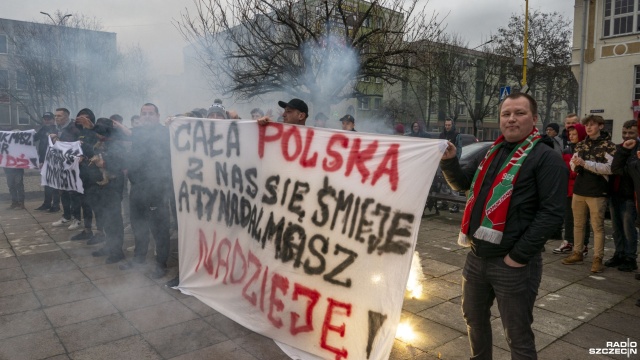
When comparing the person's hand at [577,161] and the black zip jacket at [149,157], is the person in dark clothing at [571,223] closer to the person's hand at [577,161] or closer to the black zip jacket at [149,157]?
the person's hand at [577,161]

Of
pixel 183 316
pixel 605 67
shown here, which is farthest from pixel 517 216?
pixel 605 67

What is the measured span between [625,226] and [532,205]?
3598mm

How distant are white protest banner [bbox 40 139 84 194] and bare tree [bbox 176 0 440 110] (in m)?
4.17

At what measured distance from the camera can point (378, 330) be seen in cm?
260

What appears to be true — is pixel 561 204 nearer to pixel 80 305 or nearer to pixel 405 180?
pixel 405 180

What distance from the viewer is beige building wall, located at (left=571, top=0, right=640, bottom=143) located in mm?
20328

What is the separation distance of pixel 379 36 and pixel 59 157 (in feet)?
22.2

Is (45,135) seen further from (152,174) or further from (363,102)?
(363,102)

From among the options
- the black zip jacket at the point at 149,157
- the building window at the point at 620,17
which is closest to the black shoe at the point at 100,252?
the black zip jacket at the point at 149,157

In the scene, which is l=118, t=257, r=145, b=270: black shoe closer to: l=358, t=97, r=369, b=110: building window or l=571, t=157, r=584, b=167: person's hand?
l=571, t=157, r=584, b=167: person's hand

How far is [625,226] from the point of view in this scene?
4.89 m

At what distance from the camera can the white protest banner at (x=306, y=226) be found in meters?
2.60

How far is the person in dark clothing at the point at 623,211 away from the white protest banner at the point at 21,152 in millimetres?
9565

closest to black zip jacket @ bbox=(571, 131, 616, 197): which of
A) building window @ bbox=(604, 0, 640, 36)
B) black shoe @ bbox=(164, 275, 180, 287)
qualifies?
black shoe @ bbox=(164, 275, 180, 287)
